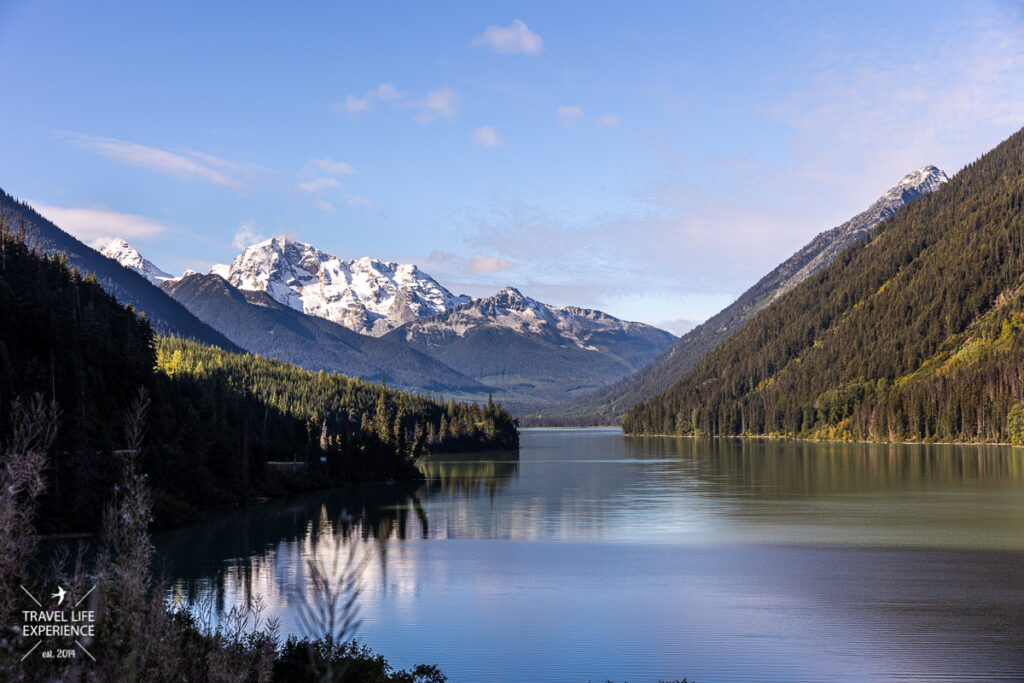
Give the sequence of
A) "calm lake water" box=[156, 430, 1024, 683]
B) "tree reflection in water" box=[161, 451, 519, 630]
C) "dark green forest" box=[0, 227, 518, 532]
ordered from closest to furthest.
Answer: "calm lake water" box=[156, 430, 1024, 683] → "tree reflection in water" box=[161, 451, 519, 630] → "dark green forest" box=[0, 227, 518, 532]

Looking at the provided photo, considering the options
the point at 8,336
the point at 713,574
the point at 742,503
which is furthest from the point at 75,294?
the point at 713,574

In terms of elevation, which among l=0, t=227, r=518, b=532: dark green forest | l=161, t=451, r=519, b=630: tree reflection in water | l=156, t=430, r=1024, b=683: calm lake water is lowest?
l=161, t=451, r=519, b=630: tree reflection in water

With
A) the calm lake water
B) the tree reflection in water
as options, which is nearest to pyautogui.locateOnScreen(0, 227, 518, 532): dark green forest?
the tree reflection in water

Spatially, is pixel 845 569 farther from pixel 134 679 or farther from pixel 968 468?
pixel 968 468

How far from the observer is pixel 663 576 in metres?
57.3

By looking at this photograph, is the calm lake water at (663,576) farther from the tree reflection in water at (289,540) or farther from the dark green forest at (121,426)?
the dark green forest at (121,426)

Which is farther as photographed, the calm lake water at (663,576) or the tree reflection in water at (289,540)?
the tree reflection in water at (289,540)

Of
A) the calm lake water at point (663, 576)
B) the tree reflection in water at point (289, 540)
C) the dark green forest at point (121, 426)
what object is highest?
the dark green forest at point (121, 426)

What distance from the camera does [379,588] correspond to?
54625mm

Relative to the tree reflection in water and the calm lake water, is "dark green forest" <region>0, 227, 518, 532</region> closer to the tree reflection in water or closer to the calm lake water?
the tree reflection in water

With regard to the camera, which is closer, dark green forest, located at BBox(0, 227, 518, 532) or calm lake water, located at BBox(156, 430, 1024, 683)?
calm lake water, located at BBox(156, 430, 1024, 683)

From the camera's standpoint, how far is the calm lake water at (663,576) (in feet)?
126

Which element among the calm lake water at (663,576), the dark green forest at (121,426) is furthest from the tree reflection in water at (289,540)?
the dark green forest at (121,426)

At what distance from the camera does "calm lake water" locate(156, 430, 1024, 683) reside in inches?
1513
